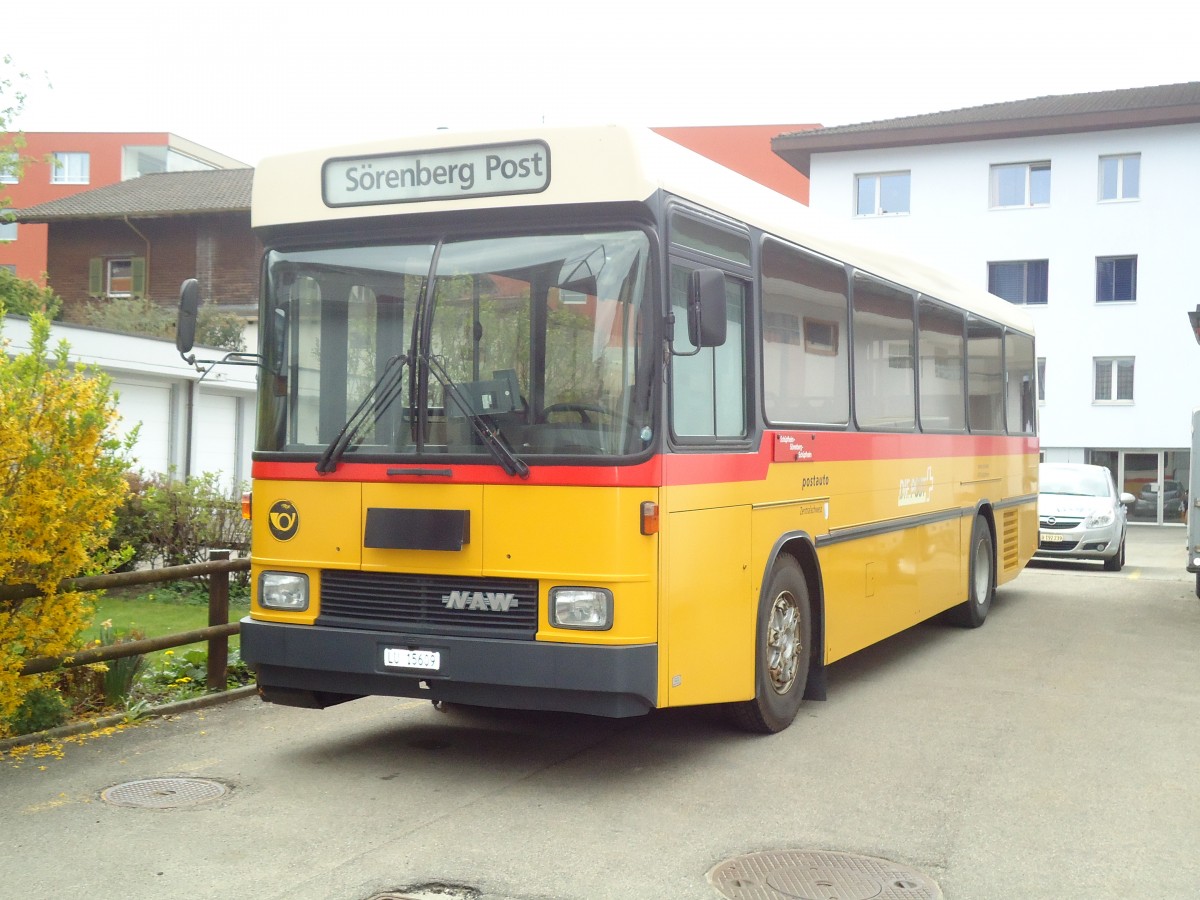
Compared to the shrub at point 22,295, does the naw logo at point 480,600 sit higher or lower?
lower

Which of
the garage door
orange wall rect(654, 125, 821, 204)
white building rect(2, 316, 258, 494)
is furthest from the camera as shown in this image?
orange wall rect(654, 125, 821, 204)

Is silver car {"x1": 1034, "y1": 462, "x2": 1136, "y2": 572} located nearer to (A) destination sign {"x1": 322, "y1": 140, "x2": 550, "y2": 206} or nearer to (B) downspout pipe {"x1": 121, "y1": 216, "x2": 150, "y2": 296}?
(A) destination sign {"x1": 322, "y1": 140, "x2": 550, "y2": 206}

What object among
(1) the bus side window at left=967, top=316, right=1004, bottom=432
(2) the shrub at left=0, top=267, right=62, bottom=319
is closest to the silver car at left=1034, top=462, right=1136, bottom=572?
(1) the bus side window at left=967, top=316, right=1004, bottom=432

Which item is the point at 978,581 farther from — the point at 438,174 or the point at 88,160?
the point at 88,160

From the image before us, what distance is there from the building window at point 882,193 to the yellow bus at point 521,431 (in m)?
34.5

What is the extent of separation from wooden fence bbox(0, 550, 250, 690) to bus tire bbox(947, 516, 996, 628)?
697 cm

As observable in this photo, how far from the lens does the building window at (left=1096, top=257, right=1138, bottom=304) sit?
1483 inches

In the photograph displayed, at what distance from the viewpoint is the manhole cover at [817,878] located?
4918 millimetres

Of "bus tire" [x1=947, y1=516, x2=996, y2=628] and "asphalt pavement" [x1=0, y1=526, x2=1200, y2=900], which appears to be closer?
"asphalt pavement" [x1=0, y1=526, x2=1200, y2=900]

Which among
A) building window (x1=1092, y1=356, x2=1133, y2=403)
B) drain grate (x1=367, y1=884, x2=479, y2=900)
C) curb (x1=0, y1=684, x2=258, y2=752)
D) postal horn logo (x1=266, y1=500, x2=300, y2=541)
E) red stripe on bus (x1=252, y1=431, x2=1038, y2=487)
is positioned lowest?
drain grate (x1=367, y1=884, x2=479, y2=900)

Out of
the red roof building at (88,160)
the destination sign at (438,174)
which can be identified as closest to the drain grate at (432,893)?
the destination sign at (438,174)

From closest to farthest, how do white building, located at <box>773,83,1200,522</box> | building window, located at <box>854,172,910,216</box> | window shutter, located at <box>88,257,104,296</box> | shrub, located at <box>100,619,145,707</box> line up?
shrub, located at <box>100,619,145,707</box>, white building, located at <box>773,83,1200,522</box>, building window, located at <box>854,172,910,216</box>, window shutter, located at <box>88,257,104,296</box>

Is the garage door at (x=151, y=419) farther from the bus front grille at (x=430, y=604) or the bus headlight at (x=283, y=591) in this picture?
the bus front grille at (x=430, y=604)

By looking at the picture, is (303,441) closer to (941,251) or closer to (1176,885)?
(1176,885)
